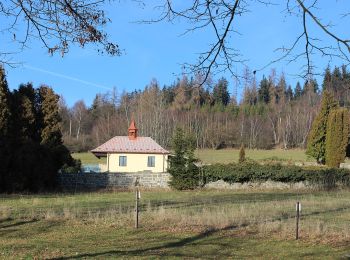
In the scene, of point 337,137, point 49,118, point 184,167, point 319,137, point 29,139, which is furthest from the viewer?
point 319,137

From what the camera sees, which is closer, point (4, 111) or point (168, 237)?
point (168, 237)

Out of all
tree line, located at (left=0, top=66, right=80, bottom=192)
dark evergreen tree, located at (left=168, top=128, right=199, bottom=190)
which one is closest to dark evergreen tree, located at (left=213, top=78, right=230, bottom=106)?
tree line, located at (left=0, top=66, right=80, bottom=192)

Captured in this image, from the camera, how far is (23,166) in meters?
32.7

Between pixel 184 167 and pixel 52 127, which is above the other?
pixel 52 127

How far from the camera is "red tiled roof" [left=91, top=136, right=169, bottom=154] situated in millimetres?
50219

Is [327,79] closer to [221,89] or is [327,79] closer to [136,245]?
[221,89]

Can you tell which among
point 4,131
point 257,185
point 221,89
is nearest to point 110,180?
point 4,131

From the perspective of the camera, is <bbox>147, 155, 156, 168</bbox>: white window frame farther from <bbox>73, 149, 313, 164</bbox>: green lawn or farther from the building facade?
<bbox>73, 149, 313, 164</bbox>: green lawn

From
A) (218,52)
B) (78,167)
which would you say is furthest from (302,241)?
(78,167)

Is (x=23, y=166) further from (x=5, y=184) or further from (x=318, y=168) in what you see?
(x=318, y=168)

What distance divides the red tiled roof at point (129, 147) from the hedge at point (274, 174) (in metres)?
11.8

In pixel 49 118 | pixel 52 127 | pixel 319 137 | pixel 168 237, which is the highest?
pixel 49 118

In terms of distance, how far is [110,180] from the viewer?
132ft

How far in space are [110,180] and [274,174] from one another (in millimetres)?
12755
